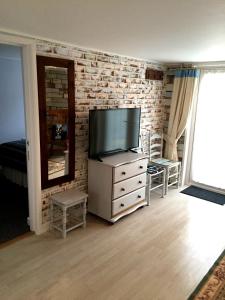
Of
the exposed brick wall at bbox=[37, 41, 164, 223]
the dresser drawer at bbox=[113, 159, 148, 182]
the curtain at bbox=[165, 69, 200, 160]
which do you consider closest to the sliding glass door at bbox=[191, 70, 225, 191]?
the curtain at bbox=[165, 69, 200, 160]

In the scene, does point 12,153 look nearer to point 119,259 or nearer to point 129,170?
point 129,170

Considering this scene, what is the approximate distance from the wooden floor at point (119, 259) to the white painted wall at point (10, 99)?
3.00 metres

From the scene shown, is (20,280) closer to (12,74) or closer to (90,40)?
(90,40)

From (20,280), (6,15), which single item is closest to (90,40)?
(6,15)

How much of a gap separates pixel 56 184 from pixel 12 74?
319 centimetres

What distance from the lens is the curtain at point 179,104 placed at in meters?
4.15

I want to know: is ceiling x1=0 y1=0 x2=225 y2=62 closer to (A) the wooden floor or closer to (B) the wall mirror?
(B) the wall mirror

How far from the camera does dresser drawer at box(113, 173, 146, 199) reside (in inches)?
125

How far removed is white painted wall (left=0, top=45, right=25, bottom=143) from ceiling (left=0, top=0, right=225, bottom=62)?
2861 mm

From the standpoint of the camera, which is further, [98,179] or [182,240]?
[98,179]

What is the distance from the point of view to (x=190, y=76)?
414 centimetres

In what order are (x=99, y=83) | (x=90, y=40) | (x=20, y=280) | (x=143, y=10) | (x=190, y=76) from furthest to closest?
(x=190, y=76), (x=99, y=83), (x=90, y=40), (x=20, y=280), (x=143, y=10)

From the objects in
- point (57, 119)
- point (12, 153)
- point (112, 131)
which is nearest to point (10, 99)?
point (12, 153)

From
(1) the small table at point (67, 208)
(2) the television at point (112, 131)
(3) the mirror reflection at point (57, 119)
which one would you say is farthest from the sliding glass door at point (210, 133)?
(3) the mirror reflection at point (57, 119)
